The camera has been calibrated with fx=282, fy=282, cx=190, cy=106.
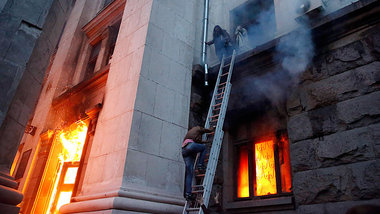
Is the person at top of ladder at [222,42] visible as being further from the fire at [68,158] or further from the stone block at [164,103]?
the fire at [68,158]

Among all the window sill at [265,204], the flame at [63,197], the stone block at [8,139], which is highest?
the stone block at [8,139]

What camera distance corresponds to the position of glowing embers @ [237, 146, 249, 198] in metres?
6.74

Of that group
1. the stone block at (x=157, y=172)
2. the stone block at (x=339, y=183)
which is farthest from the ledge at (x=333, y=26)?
the stone block at (x=157, y=172)

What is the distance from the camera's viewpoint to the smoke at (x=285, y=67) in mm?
5891

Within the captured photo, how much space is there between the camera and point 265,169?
257 inches

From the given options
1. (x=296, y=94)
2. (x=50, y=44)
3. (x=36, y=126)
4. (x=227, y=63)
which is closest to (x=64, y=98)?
(x=36, y=126)

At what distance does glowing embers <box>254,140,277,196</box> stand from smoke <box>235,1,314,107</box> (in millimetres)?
1078

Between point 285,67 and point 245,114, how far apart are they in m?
1.63

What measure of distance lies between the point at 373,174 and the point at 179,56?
5.01 metres

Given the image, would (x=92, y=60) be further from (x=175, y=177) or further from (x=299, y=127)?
(x=299, y=127)

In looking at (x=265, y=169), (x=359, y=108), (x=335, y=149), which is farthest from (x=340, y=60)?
(x=265, y=169)

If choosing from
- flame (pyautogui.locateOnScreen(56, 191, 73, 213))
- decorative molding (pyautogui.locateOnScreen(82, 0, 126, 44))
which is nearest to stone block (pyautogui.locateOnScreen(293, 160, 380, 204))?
flame (pyautogui.locateOnScreen(56, 191, 73, 213))

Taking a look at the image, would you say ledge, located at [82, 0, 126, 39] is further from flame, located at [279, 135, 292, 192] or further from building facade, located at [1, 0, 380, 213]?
flame, located at [279, 135, 292, 192]

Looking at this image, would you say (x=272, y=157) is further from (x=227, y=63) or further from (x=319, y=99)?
(x=227, y=63)
